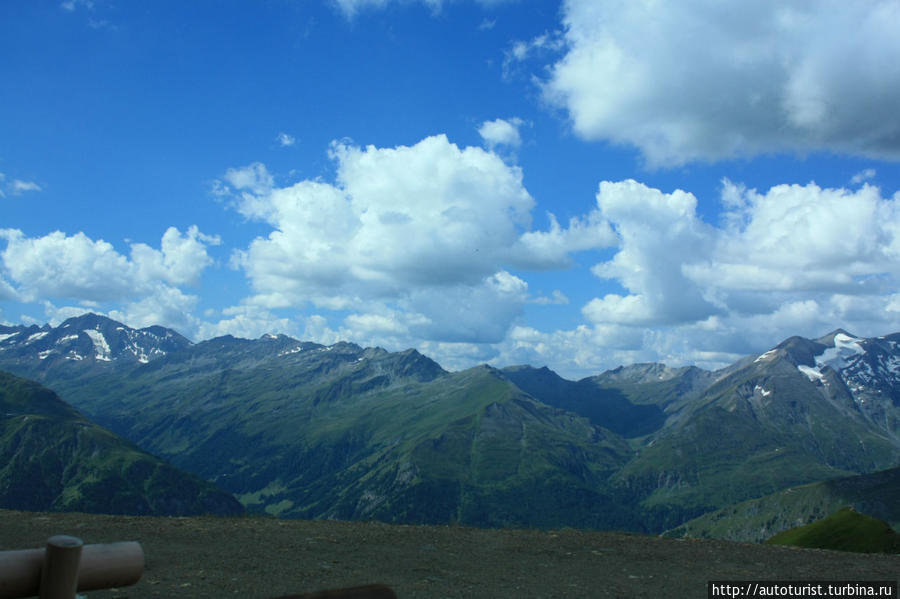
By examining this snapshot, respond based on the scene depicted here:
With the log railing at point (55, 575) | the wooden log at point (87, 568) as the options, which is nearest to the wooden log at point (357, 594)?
the log railing at point (55, 575)

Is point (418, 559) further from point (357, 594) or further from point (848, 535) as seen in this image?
point (848, 535)

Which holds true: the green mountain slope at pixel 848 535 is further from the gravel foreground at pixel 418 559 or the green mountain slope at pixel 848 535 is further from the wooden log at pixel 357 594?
the wooden log at pixel 357 594

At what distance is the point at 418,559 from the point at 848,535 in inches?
880

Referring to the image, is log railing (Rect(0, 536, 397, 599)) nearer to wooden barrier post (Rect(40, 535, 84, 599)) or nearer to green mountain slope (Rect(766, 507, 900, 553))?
wooden barrier post (Rect(40, 535, 84, 599))

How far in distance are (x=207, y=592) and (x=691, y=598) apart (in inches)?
540

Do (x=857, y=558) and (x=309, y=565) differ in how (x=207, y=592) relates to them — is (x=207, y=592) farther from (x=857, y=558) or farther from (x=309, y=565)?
(x=857, y=558)

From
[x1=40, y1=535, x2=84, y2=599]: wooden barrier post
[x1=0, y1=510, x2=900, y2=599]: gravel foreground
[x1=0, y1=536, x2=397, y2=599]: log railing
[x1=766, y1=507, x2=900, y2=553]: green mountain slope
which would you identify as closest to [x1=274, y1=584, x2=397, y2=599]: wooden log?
[x1=0, y1=536, x2=397, y2=599]: log railing

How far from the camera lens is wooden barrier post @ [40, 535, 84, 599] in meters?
5.81

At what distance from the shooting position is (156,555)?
19.4 meters

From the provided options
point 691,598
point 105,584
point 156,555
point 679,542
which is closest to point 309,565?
point 156,555

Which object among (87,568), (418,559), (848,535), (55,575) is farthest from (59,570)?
(848,535)

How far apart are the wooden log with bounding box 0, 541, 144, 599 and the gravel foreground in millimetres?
10538

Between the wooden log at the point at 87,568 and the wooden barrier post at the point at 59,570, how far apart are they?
153 mm

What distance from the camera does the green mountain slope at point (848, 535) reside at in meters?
26.9
